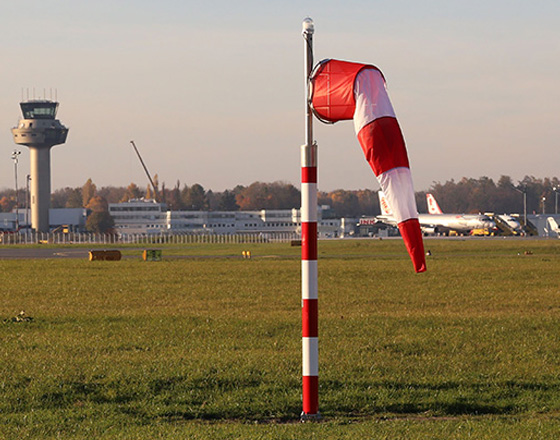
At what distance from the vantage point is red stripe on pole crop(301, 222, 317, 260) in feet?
31.3

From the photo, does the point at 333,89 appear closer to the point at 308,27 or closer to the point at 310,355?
the point at 308,27

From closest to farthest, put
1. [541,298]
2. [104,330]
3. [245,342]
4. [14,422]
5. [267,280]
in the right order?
[14,422], [245,342], [104,330], [541,298], [267,280]

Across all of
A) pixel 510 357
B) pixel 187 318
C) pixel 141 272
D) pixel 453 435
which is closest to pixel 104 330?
pixel 187 318

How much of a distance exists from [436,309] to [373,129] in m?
15.6

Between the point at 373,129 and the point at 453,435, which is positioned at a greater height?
the point at 373,129

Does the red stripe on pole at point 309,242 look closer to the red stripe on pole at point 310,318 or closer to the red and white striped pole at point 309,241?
the red and white striped pole at point 309,241

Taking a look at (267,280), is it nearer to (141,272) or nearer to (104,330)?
(141,272)

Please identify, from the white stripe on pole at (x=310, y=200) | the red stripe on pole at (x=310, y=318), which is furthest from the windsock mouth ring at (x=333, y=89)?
the red stripe on pole at (x=310, y=318)

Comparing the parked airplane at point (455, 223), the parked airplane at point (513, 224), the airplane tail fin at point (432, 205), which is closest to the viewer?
the parked airplane at point (513, 224)

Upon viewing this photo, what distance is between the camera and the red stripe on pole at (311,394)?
384 inches

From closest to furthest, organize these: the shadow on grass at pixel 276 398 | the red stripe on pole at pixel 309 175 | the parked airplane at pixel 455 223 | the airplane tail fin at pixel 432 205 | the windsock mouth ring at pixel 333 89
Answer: the windsock mouth ring at pixel 333 89, the red stripe on pole at pixel 309 175, the shadow on grass at pixel 276 398, the parked airplane at pixel 455 223, the airplane tail fin at pixel 432 205

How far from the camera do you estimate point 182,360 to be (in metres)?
14.3

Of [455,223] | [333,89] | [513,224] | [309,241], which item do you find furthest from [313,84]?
[455,223]

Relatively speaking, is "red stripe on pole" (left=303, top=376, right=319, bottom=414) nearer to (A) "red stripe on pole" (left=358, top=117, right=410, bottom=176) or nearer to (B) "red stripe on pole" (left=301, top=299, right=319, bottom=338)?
(B) "red stripe on pole" (left=301, top=299, right=319, bottom=338)
